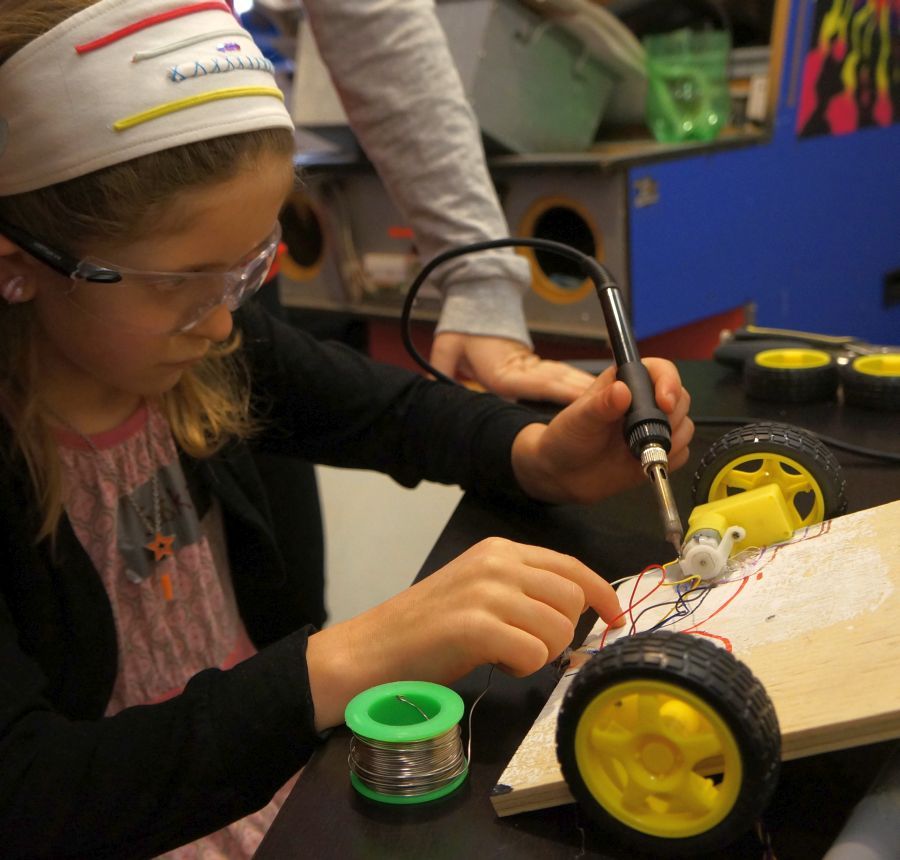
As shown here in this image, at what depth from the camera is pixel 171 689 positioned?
90 cm

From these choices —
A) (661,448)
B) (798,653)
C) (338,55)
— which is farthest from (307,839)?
(338,55)

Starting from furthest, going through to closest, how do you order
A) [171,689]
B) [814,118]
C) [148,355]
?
1. [814,118]
2. [171,689]
3. [148,355]

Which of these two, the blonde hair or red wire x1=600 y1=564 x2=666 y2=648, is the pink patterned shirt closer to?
the blonde hair

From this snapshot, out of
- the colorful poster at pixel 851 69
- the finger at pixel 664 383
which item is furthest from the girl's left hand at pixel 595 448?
the colorful poster at pixel 851 69

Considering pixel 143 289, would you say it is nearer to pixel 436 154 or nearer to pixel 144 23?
pixel 144 23

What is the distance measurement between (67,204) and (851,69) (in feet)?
6.37

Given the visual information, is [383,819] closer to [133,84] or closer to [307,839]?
[307,839]

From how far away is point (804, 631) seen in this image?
1.52 ft

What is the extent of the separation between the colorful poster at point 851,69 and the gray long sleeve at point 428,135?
1.19 meters

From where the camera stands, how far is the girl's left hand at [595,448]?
0.74 metres

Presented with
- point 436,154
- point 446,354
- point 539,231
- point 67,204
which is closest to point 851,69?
point 539,231

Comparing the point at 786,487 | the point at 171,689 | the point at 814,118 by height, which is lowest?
the point at 171,689

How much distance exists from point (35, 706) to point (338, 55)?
79cm

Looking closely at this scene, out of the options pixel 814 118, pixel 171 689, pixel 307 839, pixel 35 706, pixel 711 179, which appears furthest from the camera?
pixel 814 118
